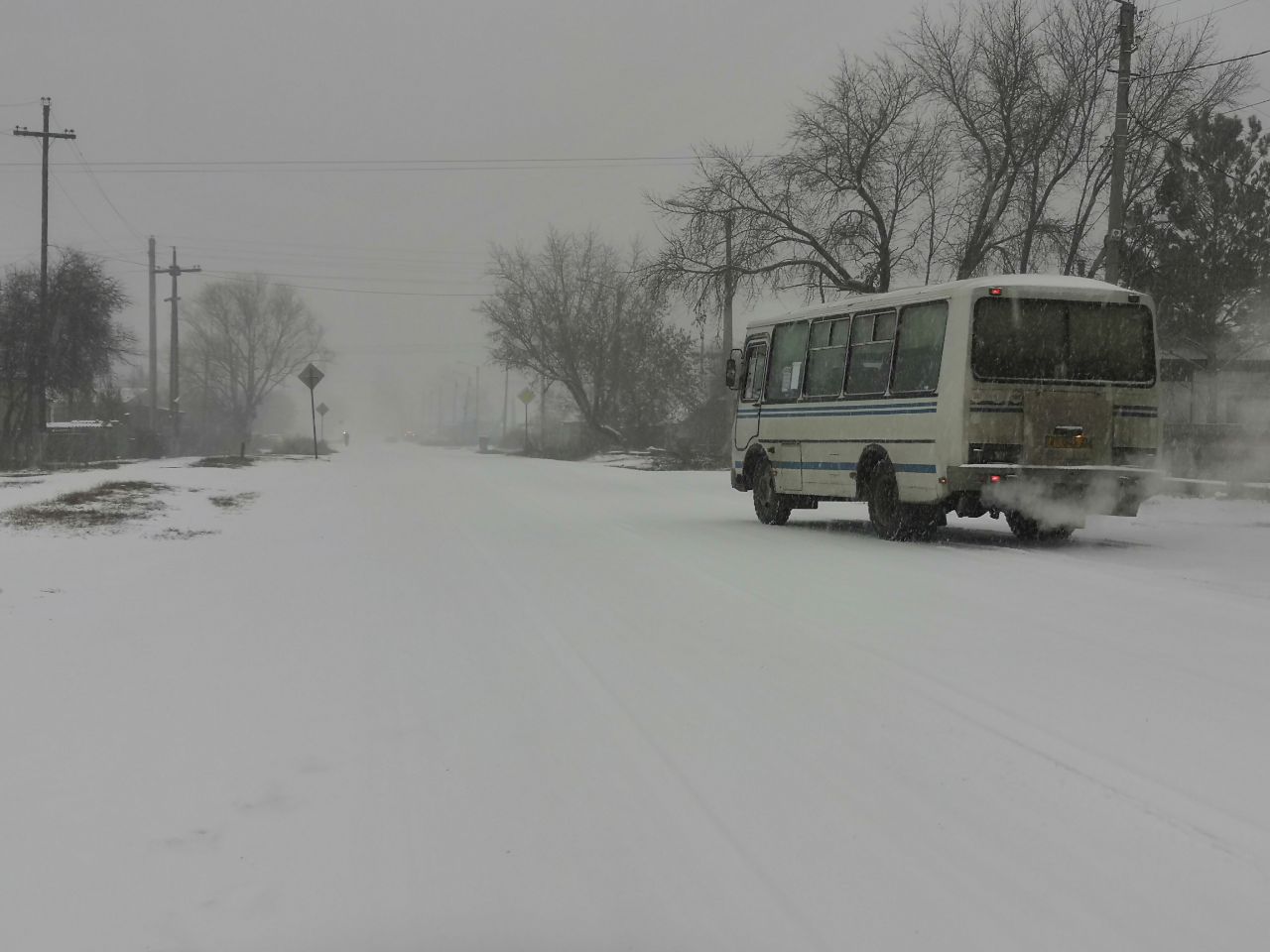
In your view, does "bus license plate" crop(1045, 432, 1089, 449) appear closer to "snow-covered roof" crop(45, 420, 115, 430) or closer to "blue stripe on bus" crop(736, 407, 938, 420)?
"blue stripe on bus" crop(736, 407, 938, 420)

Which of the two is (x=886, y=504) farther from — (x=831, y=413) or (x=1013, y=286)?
(x=1013, y=286)

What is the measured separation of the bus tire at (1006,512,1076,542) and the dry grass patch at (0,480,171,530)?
11.6 metres

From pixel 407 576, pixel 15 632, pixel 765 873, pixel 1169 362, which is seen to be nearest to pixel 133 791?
pixel 765 873

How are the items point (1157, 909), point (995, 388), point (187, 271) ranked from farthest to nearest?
point (187, 271) → point (995, 388) → point (1157, 909)

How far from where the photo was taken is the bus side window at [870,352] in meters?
16.6

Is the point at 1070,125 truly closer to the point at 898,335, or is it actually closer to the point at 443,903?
the point at 898,335

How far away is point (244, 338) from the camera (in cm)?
10119

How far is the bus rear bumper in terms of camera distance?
14.7 meters

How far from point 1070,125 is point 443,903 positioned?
32.7 meters

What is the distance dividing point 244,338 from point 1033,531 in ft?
304

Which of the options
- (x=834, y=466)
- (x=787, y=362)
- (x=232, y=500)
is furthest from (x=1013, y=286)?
(x=232, y=500)

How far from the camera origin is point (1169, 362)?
35250mm

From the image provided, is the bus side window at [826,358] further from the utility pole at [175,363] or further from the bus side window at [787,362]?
the utility pole at [175,363]

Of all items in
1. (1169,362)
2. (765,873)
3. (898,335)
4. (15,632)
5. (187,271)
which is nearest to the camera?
(765,873)
